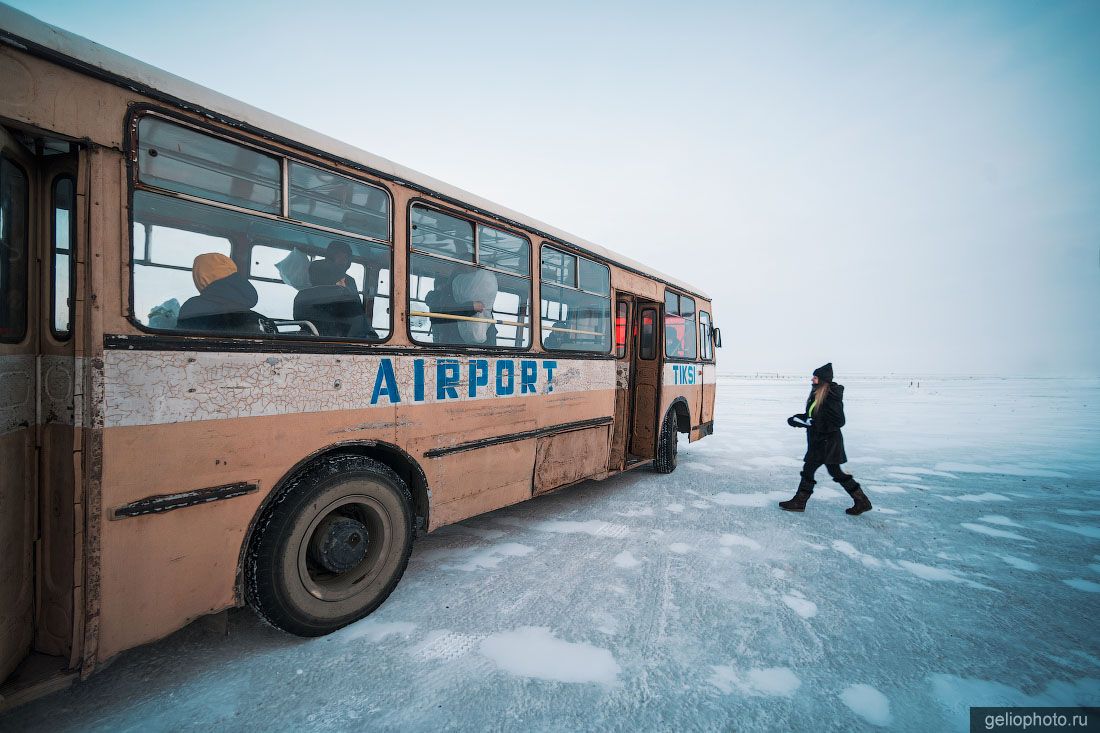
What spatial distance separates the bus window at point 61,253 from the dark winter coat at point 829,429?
236 inches

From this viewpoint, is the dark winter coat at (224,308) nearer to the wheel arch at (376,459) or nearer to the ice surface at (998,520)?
the wheel arch at (376,459)

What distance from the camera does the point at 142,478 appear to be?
7.18 ft

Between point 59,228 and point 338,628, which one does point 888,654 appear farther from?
point 59,228

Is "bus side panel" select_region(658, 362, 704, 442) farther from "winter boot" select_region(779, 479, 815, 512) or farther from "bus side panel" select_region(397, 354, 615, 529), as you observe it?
"bus side panel" select_region(397, 354, 615, 529)

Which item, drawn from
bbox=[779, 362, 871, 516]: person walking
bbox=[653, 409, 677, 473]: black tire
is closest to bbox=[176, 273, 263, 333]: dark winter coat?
bbox=[779, 362, 871, 516]: person walking

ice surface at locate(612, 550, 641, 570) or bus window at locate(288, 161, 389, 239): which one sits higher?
bus window at locate(288, 161, 389, 239)

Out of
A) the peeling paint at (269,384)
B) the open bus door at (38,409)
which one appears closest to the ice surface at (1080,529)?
the peeling paint at (269,384)

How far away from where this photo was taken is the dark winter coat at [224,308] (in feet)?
7.75

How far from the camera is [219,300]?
245 cm

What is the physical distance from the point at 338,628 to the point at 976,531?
5.82 meters

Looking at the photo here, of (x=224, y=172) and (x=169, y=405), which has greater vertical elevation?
(x=224, y=172)

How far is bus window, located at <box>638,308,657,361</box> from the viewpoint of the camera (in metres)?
6.90

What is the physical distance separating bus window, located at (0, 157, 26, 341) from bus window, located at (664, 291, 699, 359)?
20.2 ft

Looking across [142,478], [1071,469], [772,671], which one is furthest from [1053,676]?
→ [1071,469]
